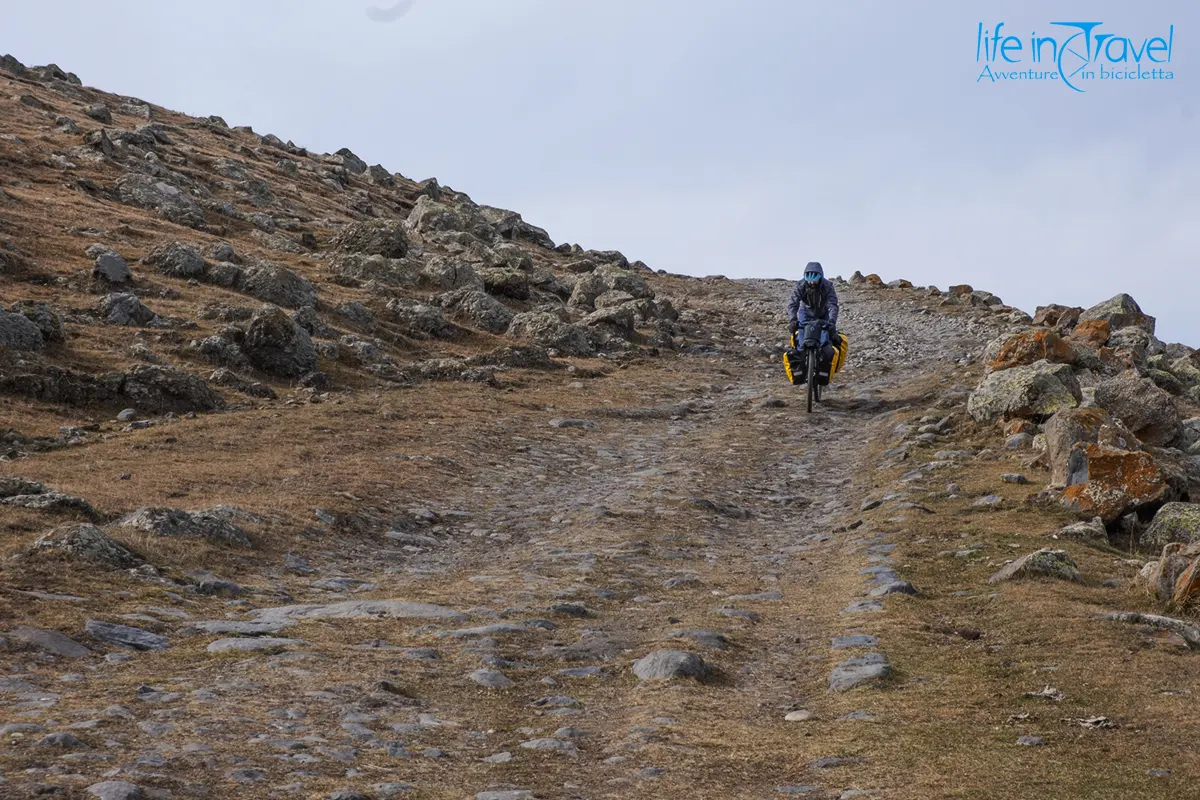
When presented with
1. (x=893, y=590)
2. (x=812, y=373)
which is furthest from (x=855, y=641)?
(x=812, y=373)

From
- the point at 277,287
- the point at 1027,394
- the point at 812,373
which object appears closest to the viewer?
the point at 1027,394

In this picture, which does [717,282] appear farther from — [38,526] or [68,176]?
[38,526]

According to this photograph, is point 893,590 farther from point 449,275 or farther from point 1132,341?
point 449,275

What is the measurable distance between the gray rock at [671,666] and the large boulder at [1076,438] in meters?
7.74

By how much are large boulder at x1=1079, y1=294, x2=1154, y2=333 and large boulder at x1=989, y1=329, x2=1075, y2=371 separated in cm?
1143

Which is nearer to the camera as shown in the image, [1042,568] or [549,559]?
[1042,568]

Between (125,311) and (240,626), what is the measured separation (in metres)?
19.2

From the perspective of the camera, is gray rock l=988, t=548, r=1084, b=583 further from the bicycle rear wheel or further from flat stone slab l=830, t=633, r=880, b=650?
the bicycle rear wheel

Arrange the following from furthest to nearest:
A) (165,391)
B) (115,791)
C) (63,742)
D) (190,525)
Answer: (165,391) → (190,525) → (63,742) → (115,791)

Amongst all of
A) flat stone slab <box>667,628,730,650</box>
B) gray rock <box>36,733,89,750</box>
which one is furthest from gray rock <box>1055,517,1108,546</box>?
gray rock <box>36,733,89,750</box>

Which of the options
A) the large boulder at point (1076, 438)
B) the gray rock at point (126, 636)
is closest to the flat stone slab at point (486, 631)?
the gray rock at point (126, 636)

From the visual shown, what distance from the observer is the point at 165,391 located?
21.1 meters

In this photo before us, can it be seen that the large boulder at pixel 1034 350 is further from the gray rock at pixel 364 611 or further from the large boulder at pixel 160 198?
the large boulder at pixel 160 198

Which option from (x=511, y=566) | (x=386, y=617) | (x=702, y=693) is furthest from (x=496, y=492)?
(x=702, y=693)
